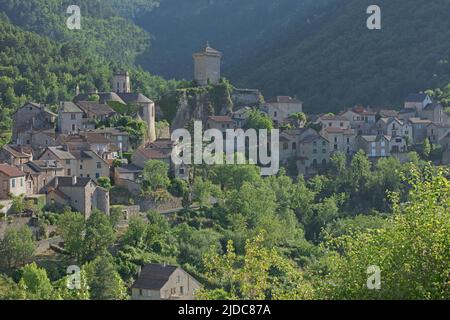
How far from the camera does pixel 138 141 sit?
61.7m

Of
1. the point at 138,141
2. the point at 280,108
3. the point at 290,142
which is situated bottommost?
the point at 138,141

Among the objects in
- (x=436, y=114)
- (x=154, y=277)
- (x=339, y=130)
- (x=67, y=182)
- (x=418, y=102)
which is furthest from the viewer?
(x=418, y=102)

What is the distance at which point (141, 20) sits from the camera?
19000 cm

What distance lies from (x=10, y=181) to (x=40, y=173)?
10.2 ft

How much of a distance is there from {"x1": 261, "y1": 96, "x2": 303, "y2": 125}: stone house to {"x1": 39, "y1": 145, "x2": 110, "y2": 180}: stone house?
21.5 m

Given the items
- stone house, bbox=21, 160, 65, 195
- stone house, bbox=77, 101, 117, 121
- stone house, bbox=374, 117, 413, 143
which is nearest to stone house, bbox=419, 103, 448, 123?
stone house, bbox=374, 117, 413, 143

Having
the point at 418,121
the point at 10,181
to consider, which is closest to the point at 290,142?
the point at 418,121

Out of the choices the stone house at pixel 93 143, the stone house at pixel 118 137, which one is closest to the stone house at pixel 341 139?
the stone house at pixel 118 137

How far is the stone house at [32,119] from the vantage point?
206ft

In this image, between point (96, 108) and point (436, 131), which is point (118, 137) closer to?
point (96, 108)

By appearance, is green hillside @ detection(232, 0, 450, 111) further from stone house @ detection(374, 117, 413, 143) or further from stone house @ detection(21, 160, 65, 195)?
stone house @ detection(21, 160, 65, 195)
